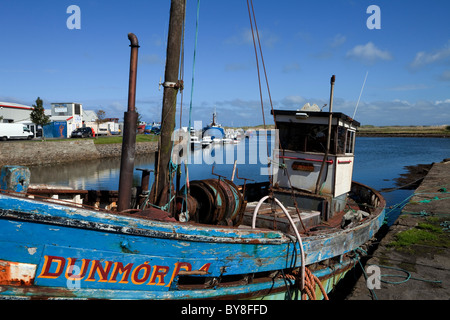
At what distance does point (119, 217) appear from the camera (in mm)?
4035

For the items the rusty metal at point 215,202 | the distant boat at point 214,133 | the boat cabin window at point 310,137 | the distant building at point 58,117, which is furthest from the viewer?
the distant boat at point 214,133

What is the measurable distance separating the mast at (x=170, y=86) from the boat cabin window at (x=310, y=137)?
3832 mm

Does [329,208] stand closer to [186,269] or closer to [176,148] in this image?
[176,148]

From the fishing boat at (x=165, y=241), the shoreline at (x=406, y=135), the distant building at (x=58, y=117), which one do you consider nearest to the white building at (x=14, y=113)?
the distant building at (x=58, y=117)

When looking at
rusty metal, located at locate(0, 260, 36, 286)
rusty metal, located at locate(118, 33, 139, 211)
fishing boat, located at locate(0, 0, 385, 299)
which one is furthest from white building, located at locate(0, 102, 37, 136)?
rusty metal, located at locate(0, 260, 36, 286)

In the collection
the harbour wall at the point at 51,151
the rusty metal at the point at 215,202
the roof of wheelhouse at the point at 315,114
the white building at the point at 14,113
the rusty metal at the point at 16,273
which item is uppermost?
the white building at the point at 14,113

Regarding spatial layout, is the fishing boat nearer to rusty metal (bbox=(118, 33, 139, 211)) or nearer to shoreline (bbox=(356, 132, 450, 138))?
rusty metal (bbox=(118, 33, 139, 211))

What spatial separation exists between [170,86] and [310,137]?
435cm

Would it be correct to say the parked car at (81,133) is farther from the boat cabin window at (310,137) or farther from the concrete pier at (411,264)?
the concrete pier at (411,264)

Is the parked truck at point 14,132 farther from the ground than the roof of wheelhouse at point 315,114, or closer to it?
closer to it

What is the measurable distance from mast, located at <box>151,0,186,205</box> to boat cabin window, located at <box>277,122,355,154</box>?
3.83 metres

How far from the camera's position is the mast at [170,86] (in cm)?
627

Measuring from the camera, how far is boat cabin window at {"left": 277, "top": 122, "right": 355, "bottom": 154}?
8.63m
